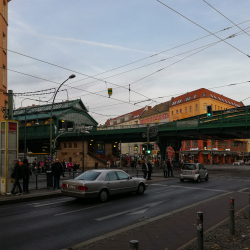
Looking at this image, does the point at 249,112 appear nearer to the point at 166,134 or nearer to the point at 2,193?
the point at 166,134

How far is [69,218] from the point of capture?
954 cm

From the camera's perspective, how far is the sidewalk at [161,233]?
6293 millimetres

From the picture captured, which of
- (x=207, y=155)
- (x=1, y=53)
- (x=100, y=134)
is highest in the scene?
(x=1, y=53)

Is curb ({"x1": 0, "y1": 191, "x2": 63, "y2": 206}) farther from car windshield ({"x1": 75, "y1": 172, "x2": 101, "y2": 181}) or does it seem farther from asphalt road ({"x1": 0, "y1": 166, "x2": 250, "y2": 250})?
car windshield ({"x1": 75, "y1": 172, "x2": 101, "y2": 181})

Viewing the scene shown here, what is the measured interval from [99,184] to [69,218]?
123 inches

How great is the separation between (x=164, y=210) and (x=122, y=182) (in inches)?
136

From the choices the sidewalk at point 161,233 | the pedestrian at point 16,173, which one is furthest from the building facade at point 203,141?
the sidewalk at point 161,233

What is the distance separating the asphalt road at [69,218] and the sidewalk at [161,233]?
67 cm

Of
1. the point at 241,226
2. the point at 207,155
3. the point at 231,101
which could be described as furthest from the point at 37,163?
the point at 231,101

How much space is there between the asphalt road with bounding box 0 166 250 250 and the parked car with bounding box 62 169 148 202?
43 centimetres

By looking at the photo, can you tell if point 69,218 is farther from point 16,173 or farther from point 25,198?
point 16,173

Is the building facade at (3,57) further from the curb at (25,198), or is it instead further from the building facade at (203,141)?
the building facade at (203,141)

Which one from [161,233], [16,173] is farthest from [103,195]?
[161,233]

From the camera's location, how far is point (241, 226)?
7758mm
